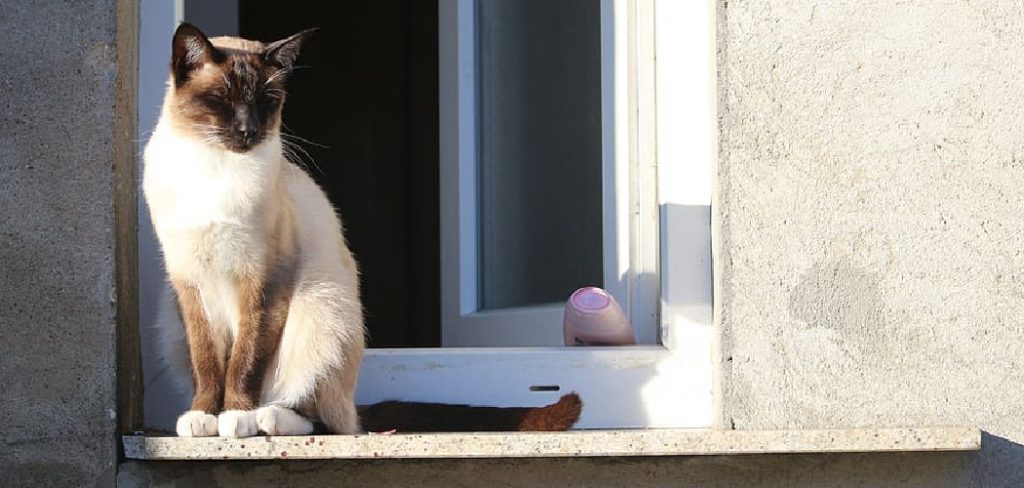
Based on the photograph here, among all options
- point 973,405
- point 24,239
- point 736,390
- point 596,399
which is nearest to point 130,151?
point 24,239

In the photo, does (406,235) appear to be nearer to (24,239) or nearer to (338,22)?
(338,22)

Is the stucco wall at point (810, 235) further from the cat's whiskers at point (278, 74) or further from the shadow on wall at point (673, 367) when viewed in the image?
the cat's whiskers at point (278, 74)

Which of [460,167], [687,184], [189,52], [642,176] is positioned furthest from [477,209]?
[189,52]

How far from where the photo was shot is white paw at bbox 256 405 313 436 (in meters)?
2.26

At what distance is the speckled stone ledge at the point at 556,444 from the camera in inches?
88.3

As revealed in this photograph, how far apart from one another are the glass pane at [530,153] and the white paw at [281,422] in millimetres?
1163

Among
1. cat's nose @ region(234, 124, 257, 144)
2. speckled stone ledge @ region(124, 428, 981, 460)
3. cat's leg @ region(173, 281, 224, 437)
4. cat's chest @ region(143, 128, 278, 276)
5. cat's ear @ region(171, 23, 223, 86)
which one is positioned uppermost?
cat's ear @ region(171, 23, 223, 86)

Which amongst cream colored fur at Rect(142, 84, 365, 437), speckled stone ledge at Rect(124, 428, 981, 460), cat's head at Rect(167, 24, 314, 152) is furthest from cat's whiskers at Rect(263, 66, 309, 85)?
speckled stone ledge at Rect(124, 428, 981, 460)

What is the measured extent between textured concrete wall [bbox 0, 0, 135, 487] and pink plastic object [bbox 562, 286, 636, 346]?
36.9 inches

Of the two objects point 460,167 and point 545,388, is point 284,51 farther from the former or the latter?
point 460,167

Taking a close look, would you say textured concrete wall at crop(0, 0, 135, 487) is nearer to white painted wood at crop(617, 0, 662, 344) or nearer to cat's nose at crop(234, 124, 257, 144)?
cat's nose at crop(234, 124, 257, 144)

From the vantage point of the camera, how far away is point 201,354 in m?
2.37

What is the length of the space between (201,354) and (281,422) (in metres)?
0.22

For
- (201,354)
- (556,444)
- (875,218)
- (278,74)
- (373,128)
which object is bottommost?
(556,444)
